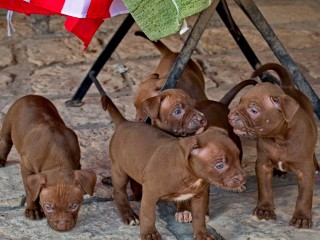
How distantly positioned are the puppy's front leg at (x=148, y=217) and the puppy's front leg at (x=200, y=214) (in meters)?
0.15

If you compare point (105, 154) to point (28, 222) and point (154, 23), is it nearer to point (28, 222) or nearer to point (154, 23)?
point (28, 222)

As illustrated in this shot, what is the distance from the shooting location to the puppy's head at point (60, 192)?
3.24 m

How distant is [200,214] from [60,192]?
0.54 m

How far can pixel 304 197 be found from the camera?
3320 mm

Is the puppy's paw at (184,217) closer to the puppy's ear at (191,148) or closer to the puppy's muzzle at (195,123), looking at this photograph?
the puppy's muzzle at (195,123)

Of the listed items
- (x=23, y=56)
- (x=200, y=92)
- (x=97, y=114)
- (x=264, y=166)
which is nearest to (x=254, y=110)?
(x=264, y=166)

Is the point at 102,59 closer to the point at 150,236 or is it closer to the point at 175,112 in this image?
the point at 175,112

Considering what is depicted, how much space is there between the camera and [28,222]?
3.42 meters

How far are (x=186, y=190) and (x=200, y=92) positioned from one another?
3.17 ft

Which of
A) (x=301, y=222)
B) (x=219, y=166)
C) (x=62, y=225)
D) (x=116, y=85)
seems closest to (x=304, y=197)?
(x=301, y=222)

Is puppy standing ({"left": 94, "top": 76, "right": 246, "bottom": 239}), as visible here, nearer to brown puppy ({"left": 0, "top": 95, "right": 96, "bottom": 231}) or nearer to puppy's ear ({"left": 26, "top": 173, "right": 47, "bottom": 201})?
brown puppy ({"left": 0, "top": 95, "right": 96, "bottom": 231})

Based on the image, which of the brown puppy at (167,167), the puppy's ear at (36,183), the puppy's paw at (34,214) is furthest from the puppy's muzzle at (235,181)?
the puppy's paw at (34,214)

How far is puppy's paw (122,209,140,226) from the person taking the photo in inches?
134

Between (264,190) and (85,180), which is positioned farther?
(264,190)
